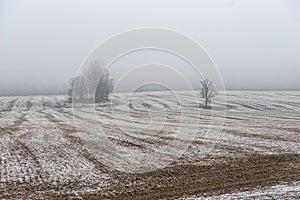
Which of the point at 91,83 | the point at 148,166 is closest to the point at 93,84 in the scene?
the point at 91,83

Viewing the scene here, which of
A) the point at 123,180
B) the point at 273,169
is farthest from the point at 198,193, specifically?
the point at 273,169

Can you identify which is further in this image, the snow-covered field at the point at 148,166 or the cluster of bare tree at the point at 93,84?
the cluster of bare tree at the point at 93,84

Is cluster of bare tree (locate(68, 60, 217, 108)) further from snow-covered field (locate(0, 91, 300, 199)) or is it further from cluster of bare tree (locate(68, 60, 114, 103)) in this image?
snow-covered field (locate(0, 91, 300, 199))

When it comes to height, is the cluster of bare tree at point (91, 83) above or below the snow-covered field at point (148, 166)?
above

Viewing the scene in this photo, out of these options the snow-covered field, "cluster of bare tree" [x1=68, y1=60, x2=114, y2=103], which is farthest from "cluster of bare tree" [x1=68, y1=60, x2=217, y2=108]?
the snow-covered field

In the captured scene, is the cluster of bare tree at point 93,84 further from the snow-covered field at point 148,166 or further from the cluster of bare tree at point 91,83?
the snow-covered field at point 148,166

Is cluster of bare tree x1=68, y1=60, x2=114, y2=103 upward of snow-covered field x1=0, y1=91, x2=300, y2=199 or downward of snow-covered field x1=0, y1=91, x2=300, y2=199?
upward

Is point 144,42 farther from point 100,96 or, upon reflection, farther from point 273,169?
point 100,96

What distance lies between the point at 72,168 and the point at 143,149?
7.62m

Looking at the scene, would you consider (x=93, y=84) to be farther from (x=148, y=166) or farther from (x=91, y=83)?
(x=148, y=166)

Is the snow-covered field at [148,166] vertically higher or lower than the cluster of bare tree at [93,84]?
lower

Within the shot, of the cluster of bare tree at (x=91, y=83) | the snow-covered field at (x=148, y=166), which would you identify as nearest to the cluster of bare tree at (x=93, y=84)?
the cluster of bare tree at (x=91, y=83)

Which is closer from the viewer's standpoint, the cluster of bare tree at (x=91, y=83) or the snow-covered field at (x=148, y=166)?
the snow-covered field at (x=148, y=166)

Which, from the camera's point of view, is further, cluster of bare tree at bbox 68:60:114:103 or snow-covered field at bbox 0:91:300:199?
cluster of bare tree at bbox 68:60:114:103
